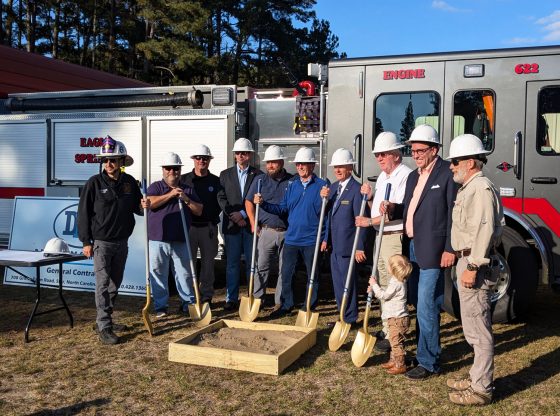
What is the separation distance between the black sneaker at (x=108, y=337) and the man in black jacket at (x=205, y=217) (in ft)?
4.73

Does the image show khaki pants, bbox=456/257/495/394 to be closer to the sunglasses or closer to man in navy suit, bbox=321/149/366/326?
the sunglasses

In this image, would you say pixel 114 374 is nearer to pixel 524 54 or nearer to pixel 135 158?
pixel 135 158

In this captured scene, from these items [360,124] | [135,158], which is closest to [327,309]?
[360,124]

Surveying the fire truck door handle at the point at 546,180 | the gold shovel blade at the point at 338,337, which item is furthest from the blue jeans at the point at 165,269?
the fire truck door handle at the point at 546,180

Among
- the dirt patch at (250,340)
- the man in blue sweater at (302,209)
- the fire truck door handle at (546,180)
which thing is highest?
the fire truck door handle at (546,180)

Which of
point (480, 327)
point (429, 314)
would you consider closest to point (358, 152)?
point (429, 314)

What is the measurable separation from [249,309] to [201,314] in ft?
1.76

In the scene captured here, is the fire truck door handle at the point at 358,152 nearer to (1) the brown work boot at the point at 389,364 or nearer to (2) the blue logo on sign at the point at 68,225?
(1) the brown work boot at the point at 389,364

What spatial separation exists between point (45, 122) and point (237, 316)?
453cm

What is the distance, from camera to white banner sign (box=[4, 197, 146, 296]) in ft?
25.3

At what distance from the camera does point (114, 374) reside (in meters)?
4.91

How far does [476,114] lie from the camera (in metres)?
6.37

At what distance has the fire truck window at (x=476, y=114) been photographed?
20.7 feet

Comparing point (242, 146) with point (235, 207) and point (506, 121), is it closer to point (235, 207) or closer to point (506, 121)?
point (235, 207)
